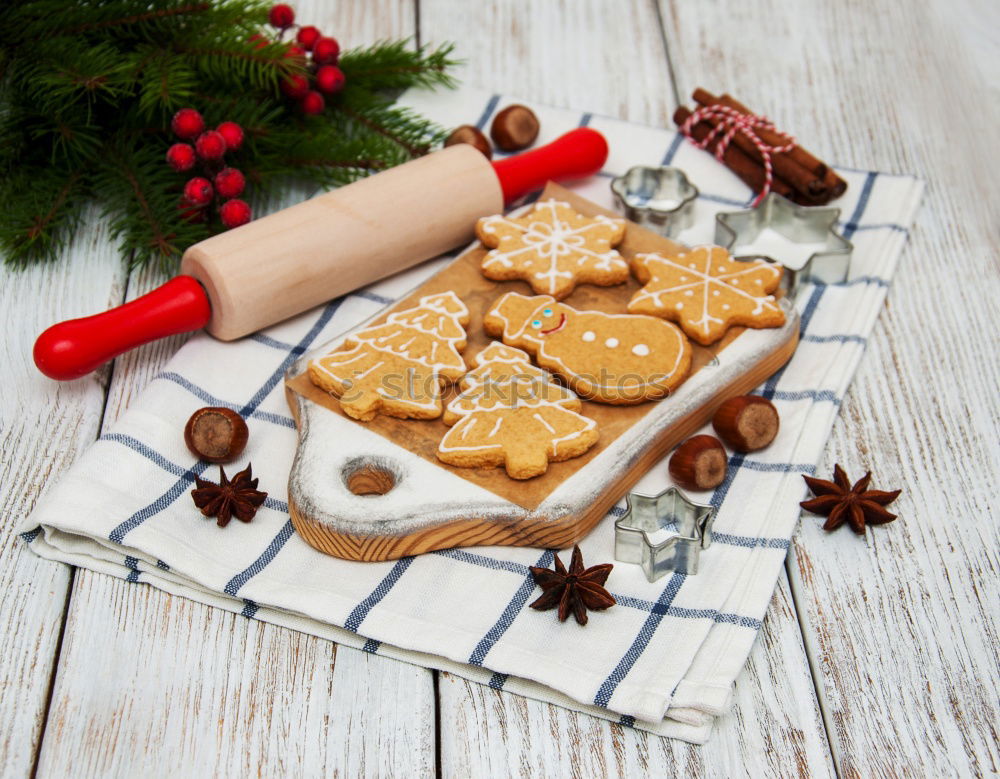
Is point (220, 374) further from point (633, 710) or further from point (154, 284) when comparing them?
point (633, 710)

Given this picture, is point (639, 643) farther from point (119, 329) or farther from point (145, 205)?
point (145, 205)

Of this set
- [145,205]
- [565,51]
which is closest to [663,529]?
Result: [145,205]

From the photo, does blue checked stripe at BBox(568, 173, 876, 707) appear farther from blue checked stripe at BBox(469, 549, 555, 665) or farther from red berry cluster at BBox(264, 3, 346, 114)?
red berry cluster at BBox(264, 3, 346, 114)

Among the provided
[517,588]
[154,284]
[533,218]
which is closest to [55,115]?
[154,284]

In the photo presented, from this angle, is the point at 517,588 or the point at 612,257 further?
the point at 612,257

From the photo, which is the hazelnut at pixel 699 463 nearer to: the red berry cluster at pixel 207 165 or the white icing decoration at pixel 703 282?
the white icing decoration at pixel 703 282

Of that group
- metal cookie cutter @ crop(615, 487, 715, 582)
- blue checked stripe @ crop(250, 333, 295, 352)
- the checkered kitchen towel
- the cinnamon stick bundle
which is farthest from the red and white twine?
blue checked stripe @ crop(250, 333, 295, 352)
